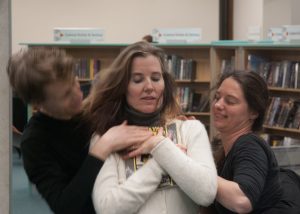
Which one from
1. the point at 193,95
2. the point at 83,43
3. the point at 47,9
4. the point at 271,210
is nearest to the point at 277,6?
the point at 193,95

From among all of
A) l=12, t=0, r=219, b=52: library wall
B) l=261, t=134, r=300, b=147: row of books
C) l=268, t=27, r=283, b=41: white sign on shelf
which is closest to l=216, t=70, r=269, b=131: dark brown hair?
l=261, t=134, r=300, b=147: row of books

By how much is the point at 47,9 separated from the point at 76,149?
26.8 feet

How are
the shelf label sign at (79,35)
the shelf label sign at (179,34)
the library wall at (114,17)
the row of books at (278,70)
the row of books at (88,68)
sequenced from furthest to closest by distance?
the library wall at (114,17), the row of books at (88,68), the shelf label sign at (79,35), the shelf label sign at (179,34), the row of books at (278,70)

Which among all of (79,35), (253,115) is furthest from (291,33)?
(253,115)

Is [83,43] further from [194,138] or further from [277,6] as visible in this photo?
[194,138]

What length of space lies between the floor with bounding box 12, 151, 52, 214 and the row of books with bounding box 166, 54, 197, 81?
2482 millimetres

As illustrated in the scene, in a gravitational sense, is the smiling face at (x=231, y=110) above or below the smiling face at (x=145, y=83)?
below

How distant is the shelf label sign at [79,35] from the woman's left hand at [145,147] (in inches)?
212

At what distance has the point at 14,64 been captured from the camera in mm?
1425

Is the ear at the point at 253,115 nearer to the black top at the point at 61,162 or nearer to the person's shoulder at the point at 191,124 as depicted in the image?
the person's shoulder at the point at 191,124

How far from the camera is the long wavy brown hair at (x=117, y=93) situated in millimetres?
1517

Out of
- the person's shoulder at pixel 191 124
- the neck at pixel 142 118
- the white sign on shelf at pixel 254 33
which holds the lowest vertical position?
the person's shoulder at pixel 191 124

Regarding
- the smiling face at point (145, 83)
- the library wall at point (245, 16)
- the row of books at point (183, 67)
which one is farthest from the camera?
the library wall at point (245, 16)

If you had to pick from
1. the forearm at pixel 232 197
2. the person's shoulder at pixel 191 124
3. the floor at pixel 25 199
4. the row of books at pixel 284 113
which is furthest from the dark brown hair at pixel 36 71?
the row of books at pixel 284 113
